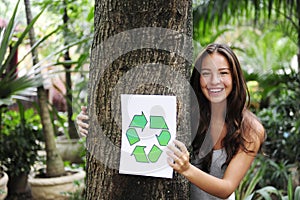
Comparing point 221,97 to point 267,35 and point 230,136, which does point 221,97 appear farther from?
point 267,35

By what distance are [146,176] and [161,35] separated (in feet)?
1.29

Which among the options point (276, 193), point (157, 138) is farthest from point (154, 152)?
point (276, 193)

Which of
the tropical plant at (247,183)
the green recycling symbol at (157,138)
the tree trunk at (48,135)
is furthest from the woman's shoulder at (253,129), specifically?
the tree trunk at (48,135)

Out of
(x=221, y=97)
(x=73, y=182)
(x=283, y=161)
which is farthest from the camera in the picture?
(x=283, y=161)

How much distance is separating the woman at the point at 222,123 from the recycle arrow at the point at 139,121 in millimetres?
208

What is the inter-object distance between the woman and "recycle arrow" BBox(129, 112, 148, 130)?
208 millimetres

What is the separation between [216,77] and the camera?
1.38 m

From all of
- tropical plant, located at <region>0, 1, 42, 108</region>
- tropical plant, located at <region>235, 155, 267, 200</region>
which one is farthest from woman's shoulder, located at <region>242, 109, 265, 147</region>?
tropical plant, located at <region>0, 1, 42, 108</region>

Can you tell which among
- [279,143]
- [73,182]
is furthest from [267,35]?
[73,182]

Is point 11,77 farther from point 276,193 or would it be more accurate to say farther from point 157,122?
point 157,122

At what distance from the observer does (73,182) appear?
136 inches

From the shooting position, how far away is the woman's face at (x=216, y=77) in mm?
1385

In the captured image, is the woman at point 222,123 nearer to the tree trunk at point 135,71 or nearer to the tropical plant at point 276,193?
the tree trunk at point 135,71

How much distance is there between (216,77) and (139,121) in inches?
13.9
